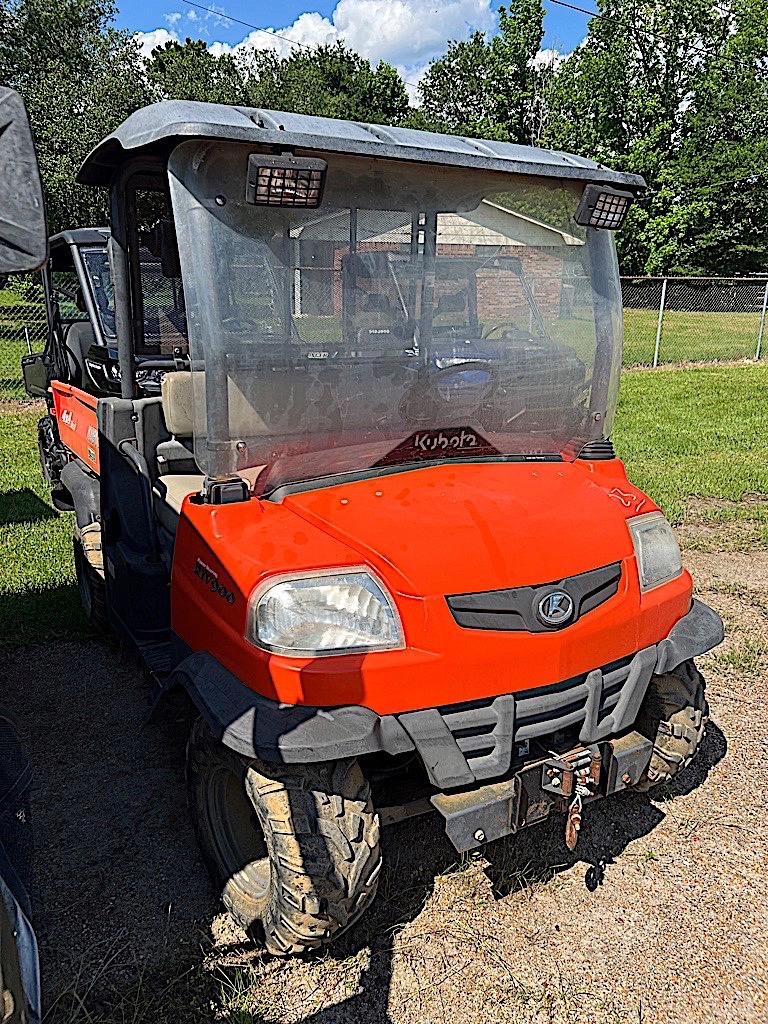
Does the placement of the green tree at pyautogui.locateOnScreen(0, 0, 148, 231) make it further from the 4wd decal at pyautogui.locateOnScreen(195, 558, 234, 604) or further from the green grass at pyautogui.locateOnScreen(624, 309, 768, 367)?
the 4wd decal at pyautogui.locateOnScreen(195, 558, 234, 604)

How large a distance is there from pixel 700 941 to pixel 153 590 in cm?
247

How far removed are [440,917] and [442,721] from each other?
3.00 feet

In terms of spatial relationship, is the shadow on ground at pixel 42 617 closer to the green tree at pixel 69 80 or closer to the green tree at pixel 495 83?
the green tree at pixel 69 80

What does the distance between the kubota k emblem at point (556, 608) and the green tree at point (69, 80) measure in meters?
14.6

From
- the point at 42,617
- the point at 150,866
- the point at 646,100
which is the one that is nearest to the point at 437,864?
the point at 150,866

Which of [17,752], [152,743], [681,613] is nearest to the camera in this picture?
[17,752]

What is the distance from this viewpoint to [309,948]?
2633mm

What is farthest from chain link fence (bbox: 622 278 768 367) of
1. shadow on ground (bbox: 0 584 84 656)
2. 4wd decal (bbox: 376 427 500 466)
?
4wd decal (bbox: 376 427 500 466)

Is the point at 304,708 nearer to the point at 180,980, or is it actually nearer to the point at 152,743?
the point at 180,980

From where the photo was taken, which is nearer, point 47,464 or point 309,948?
point 309,948

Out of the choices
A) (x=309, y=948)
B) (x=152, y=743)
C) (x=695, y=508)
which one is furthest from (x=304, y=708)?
(x=695, y=508)

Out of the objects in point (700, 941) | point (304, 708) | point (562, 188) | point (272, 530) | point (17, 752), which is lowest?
point (700, 941)

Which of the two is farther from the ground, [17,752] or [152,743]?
[17,752]

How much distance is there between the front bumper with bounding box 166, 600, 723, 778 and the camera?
2.40 m
